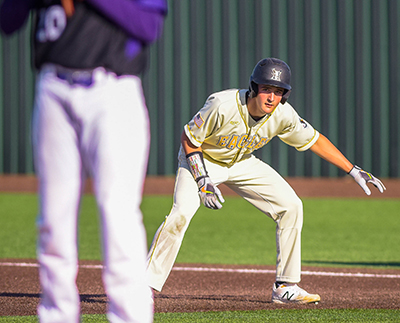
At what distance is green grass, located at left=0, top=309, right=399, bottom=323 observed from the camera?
14.6 ft

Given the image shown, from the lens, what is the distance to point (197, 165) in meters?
5.16

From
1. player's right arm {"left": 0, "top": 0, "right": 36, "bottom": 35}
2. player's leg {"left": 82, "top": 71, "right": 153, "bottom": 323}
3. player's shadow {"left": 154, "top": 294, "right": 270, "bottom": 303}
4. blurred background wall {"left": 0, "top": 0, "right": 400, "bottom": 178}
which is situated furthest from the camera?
blurred background wall {"left": 0, "top": 0, "right": 400, "bottom": 178}

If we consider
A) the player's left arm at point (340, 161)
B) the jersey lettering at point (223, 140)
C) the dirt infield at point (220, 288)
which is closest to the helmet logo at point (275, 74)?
the jersey lettering at point (223, 140)

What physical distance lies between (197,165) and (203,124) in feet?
1.07

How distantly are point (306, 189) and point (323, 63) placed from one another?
3.08 metres

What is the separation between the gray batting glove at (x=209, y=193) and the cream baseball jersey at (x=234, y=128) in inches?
13.4

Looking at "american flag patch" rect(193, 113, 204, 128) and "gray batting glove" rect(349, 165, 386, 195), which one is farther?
"gray batting glove" rect(349, 165, 386, 195)

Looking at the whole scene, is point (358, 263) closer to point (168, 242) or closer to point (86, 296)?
point (168, 242)

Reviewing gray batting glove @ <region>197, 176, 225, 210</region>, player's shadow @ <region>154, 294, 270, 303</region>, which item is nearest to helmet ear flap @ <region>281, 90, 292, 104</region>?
gray batting glove @ <region>197, 176, 225, 210</region>

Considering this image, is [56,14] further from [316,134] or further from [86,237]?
[86,237]

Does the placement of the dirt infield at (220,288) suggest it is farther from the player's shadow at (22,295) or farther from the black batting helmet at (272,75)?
the black batting helmet at (272,75)

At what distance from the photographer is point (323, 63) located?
16.2 m

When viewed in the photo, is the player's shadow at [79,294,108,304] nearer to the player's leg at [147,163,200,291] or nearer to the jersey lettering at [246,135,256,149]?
the player's leg at [147,163,200,291]

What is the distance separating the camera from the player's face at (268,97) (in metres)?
5.17
